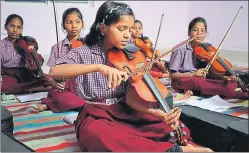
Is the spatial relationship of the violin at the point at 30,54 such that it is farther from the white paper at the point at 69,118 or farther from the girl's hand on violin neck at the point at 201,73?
the girl's hand on violin neck at the point at 201,73

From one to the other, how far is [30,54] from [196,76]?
917 millimetres

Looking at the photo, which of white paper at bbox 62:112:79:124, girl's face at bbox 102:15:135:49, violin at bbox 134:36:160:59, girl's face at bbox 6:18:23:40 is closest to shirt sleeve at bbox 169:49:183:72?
violin at bbox 134:36:160:59

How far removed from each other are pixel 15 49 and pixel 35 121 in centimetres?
57

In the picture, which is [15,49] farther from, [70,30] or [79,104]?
[79,104]

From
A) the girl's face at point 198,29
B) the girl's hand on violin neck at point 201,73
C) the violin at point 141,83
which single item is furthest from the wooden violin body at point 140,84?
the girl's face at point 198,29

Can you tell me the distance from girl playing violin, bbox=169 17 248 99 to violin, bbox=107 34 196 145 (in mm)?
871

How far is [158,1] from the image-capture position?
3602mm

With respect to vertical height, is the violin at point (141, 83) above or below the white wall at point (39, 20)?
below

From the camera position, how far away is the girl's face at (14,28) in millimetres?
1768

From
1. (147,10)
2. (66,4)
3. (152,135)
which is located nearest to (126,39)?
(152,135)

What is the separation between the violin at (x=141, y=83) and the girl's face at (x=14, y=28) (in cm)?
98

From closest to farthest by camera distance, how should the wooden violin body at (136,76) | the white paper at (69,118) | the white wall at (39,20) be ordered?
the wooden violin body at (136,76) < the white paper at (69,118) < the white wall at (39,20)

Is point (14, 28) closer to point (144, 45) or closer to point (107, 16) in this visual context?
point (144, 45)

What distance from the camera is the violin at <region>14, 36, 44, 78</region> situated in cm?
183
